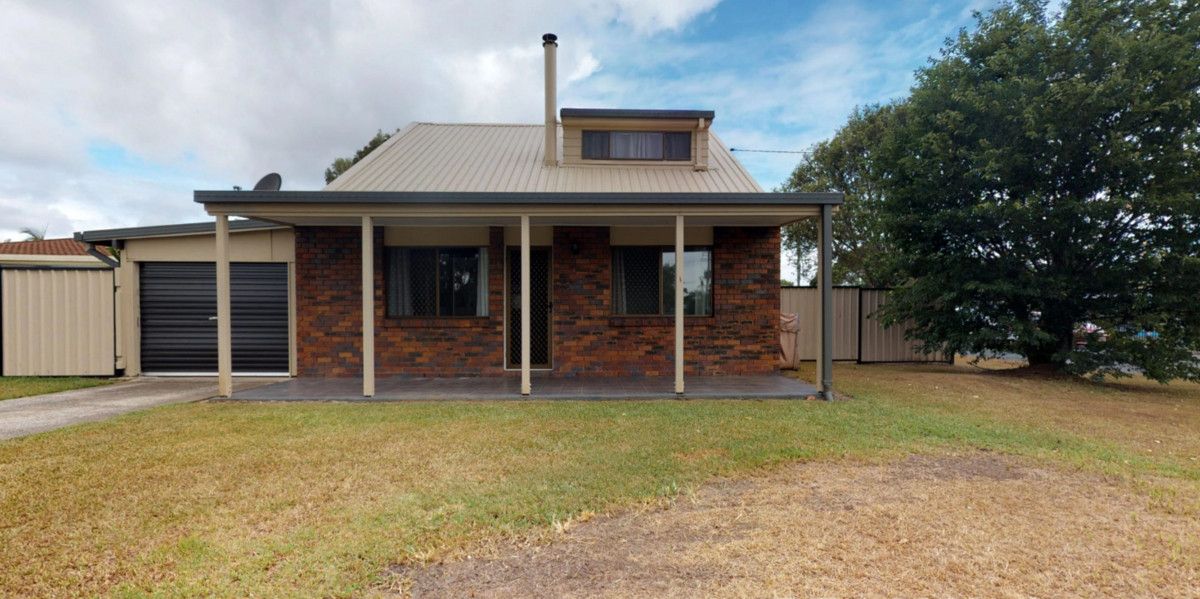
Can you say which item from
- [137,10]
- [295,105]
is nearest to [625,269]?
[137,10]

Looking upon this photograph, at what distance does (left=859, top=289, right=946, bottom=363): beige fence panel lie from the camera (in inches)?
449

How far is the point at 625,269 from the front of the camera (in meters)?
8.65

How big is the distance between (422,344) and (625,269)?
3496 millimetres

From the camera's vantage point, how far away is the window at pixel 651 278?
8.62 m

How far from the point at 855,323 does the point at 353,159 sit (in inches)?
810

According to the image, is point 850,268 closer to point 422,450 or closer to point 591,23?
point 591,23

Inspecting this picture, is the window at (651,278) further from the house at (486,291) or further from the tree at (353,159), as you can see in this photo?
the tree at (353,159)

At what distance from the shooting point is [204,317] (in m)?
8.59

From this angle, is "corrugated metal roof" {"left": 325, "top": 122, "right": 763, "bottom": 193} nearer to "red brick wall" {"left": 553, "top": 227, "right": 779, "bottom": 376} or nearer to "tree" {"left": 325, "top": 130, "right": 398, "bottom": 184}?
"red brick wall" {"left": 553, "top": 227, "right": 779, "bottom": 376}

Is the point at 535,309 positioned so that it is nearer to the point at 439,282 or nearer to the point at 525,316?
the point at 439,282

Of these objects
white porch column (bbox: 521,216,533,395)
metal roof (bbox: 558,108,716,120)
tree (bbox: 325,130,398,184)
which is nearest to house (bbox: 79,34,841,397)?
metal roof (bbox: 558,108,716,120)

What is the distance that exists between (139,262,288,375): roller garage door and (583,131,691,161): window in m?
5.63

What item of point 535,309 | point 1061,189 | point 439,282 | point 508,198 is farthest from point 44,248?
point 1061,189

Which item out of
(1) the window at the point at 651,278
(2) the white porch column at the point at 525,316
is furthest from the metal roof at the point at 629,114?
(2) the white porch column at the point at 525,316
